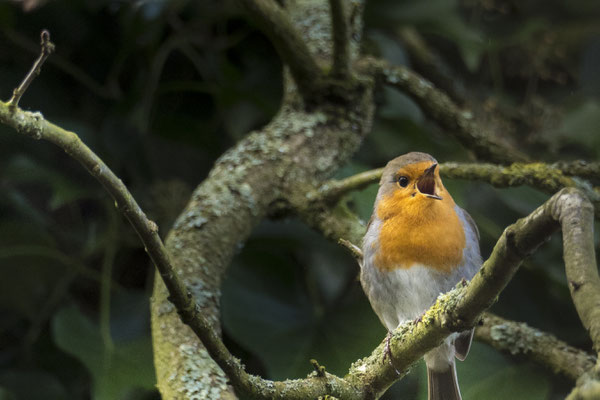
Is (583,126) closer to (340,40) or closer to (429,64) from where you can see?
(429,64)

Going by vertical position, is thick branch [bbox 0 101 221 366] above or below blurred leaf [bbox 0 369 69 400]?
below

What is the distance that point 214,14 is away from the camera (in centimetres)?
265

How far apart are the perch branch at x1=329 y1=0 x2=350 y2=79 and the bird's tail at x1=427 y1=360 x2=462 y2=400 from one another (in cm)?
94

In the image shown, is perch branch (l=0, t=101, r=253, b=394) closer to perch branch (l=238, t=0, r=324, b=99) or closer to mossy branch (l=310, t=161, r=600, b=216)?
mossy branch (l=310, t=161, r=600, b=216)

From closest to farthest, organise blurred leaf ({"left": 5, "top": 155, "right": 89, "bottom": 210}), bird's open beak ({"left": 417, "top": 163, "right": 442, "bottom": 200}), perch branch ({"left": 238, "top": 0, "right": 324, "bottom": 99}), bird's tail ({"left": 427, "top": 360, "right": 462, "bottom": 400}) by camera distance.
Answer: bird's open beak ({"left": 417, "top": 163, "right": 442, "bottom": 200}) < bird's tail ({"left": 427, "top": 360, "right": 462, "bottom": 400}) < perch branch ({"left": 238, "top": 0, "right": 324, "bottom": 99}) < blurred leaf ({"left": 5, "top": 155, "right": 89, "bottom": 210})

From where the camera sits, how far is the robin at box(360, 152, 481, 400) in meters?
1.01

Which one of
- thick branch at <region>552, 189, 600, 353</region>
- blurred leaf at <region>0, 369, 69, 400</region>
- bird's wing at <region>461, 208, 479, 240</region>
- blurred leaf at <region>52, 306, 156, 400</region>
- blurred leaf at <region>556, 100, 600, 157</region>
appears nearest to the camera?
thick branch at <region>552, 189, 600, 353</region>

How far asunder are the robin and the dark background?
40cm

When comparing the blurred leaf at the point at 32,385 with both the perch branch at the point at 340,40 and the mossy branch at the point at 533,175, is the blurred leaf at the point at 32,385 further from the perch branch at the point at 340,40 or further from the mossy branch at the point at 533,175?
the mossy branch at the point at 533,175

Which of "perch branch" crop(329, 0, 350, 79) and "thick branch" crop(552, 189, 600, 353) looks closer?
"thick branch" crop(552, 189, 600, 353)

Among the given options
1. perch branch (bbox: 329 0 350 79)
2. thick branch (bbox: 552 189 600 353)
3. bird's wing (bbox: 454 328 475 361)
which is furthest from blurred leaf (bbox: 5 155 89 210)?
thick branch (bbox: 552 189 600 353)

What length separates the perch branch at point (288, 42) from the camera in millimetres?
1858

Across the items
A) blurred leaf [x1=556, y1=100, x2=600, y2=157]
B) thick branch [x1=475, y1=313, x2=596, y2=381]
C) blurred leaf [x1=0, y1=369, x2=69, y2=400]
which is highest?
blurred leaf [x1=556, y1=100, x2=600, y2=157]

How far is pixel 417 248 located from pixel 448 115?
0.89 m
